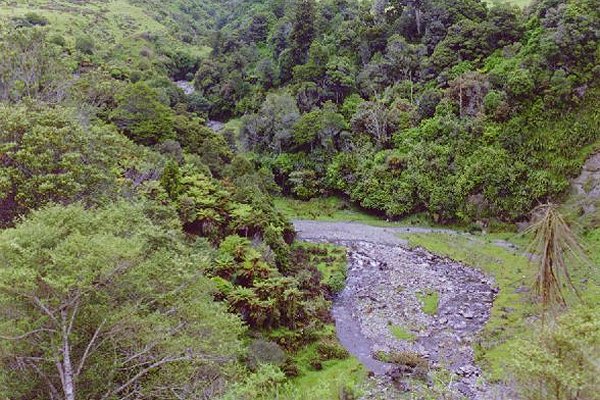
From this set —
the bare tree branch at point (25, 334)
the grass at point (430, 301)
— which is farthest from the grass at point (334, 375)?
the bare tree branch at point (25, 334)

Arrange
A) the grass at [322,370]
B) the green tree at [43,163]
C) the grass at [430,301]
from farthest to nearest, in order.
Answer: the grass at [430,301] < the grass at [322,370] < the green tree at [43,163]

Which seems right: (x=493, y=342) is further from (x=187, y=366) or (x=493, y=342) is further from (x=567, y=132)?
(x=567, y=132)

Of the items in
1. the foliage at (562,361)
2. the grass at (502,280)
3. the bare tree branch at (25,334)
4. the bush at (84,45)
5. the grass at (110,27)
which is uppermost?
the grass at (110,27)

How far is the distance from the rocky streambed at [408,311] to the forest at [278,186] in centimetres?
57

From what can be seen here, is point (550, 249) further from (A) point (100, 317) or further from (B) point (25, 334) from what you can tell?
(B) point (25, 334)

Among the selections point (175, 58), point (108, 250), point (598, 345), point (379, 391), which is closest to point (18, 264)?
point (108, 250)

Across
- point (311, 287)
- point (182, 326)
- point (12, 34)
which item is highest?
point (12, 34)

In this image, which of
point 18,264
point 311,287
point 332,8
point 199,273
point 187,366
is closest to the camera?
point 18,264

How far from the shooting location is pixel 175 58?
3039 inches

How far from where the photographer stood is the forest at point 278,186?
43.3 feet

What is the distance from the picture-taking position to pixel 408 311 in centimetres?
2953

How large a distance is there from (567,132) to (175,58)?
57.2 metres

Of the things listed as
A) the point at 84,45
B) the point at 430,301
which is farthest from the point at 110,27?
the point at 430,301

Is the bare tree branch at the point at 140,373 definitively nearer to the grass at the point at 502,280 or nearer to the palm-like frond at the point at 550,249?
the palm-like frond at the point at 550,249
